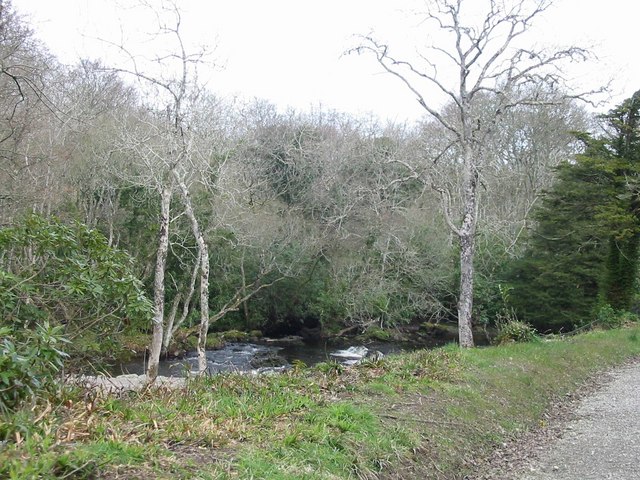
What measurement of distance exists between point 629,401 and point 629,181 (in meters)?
15.3

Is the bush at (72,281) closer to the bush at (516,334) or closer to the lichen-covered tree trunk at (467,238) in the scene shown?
the bush at (516,334)

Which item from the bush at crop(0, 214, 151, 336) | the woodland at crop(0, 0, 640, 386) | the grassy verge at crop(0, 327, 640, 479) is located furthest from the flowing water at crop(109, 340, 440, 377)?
the bush at crop(0, 214, 151, 336)

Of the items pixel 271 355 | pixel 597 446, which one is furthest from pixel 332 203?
pixel 597 446

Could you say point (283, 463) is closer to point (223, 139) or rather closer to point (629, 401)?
point (629, 401)

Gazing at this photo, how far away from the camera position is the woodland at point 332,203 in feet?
56.4

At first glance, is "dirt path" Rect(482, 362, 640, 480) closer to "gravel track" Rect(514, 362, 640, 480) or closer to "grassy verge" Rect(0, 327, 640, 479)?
"gravel track" Rect(514, 362, 640, 480)

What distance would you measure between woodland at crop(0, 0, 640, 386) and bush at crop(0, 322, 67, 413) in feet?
27.7

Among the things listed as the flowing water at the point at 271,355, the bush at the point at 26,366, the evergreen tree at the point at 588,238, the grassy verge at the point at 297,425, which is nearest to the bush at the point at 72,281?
the grassy verge at the point at 297,425

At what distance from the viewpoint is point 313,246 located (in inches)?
1211

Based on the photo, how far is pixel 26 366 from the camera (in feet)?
14.5

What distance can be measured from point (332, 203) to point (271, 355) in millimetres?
11389

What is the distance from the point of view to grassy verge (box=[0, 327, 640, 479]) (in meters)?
4.36

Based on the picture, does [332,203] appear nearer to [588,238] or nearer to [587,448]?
[588,238]

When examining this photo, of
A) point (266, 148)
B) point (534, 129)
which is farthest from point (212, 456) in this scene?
point (534, 129)
